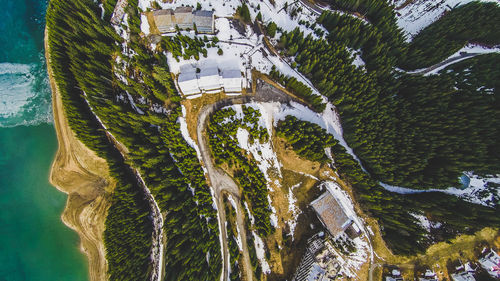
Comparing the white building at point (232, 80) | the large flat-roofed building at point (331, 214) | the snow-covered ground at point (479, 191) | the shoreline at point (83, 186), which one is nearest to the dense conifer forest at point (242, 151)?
the white building at point (232, 80)

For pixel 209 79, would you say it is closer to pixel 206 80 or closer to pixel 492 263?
pixel 206 80

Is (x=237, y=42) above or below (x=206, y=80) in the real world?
above

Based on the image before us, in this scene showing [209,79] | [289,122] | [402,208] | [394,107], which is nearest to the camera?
[402,208]

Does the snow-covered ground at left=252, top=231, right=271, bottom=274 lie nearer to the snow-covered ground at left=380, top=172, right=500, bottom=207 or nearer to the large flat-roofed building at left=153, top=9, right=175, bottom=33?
the snow-covered ground at left=380, top=172, right=500, bottom=207

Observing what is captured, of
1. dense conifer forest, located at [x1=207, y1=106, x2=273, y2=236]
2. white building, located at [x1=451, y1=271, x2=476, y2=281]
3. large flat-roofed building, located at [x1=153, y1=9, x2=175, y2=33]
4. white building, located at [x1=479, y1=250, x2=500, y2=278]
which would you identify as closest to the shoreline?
dense conifer forest, located at [x1=207, y1=106, x2=273, y2=236]

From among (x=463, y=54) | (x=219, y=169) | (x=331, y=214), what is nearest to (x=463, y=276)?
(x=331, y=214)

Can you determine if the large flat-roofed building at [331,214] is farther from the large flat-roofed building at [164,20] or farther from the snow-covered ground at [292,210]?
the large flat-roofed building at [164,20]
